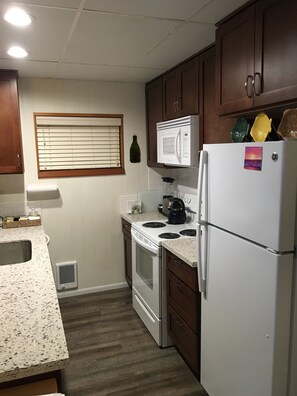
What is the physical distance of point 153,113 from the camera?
11.1ft

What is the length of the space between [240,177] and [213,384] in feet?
4.23

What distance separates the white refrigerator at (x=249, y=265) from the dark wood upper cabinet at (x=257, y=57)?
304mm

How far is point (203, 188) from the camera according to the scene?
1856 mm

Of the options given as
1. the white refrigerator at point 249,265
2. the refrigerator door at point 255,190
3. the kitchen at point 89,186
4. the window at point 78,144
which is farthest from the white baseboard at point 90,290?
the refrigerator door at point 255,190

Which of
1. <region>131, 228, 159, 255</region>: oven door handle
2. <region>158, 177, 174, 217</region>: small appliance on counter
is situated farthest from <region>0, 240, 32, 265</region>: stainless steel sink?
<region>158, 177, 174, 217</region>: small appliance on counter

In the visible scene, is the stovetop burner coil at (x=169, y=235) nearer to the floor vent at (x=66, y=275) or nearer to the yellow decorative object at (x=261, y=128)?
the yellow decorative object at (x=261, y=128)

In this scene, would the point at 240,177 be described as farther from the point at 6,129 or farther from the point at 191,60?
the point at 6,129

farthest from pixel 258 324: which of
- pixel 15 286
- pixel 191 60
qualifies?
pixel 191 60

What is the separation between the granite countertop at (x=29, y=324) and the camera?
110 cm

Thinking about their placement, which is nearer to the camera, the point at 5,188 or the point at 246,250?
the point at 246,250

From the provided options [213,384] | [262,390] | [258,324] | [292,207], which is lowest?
[213,384]

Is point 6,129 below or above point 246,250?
above

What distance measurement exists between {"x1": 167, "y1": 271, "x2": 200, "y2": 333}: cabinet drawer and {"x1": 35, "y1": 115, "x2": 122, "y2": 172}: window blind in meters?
1.63

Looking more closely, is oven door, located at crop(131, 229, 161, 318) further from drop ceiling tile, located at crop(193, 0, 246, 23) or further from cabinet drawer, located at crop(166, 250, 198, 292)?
drop ceiling tile, located at crop(193, 0, 246, 23)
